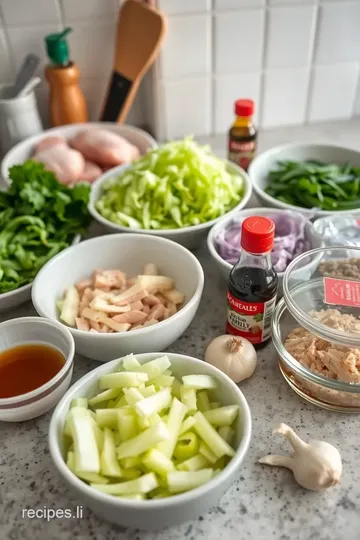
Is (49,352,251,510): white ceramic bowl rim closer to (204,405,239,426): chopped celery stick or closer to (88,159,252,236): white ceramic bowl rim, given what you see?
(204,405,239,426): chopped celery stick

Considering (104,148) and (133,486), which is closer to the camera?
(133,486)

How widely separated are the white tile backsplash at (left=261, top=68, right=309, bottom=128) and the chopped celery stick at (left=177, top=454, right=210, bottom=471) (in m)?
1.06

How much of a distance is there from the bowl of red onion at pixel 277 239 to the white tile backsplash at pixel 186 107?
0.48 meters

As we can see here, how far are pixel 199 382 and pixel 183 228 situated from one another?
0.38 metres

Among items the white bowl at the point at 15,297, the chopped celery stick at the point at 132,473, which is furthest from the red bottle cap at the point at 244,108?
the chopped celery stick at the point at 132,473

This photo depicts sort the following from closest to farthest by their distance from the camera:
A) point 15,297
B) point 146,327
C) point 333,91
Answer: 1. point 146,327
2. point 15,297
3. point 333,91

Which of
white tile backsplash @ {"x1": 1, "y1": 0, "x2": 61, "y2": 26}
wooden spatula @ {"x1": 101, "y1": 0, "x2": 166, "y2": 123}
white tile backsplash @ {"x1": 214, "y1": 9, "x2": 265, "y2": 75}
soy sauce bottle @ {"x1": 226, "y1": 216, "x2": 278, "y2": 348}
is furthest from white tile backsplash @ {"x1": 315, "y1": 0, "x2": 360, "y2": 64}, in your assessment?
soy sauce bottle @ {"x1": 226, "y1": 216, "x2": 278, "y2": 348}

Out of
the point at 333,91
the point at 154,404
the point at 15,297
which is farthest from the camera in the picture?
the point at 333,91

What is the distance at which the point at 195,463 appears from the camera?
2.24 feet

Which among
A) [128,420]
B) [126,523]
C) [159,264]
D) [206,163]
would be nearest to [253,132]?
[206,163]

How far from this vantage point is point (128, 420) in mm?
703

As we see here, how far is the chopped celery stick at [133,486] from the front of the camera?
642mm

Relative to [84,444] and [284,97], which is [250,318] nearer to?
[84,444]

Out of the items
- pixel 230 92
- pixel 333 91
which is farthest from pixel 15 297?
pixel 333 91
